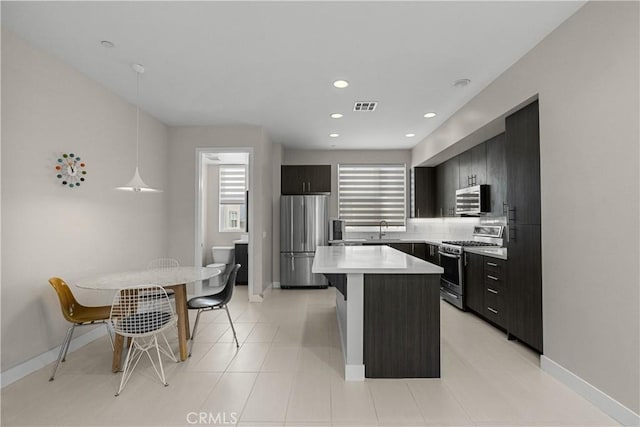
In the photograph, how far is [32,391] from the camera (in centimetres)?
247

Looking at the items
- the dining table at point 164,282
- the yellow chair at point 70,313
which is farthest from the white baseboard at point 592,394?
the yellow chair at point 70,313

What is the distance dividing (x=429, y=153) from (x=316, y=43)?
3537 millimetres

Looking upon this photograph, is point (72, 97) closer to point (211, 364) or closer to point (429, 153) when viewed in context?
point (211, 364)

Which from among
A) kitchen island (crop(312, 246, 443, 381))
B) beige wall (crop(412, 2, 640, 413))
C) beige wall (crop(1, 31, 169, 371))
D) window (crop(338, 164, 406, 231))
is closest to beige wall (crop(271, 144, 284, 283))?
window (crop(338, 164, 406, 231))

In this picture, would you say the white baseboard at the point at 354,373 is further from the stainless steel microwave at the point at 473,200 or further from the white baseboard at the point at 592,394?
the stainless steel microwave at the point at 473,200

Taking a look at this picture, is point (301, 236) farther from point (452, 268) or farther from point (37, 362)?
point (37, 362)

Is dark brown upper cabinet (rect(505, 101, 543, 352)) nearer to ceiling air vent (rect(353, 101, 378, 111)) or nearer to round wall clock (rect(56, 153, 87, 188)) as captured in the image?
ceiling air vent (rect(353, 101, 378, 111))

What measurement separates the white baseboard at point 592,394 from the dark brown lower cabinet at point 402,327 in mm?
905

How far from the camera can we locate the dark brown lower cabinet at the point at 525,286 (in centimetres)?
288

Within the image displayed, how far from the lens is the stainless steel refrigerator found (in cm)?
612

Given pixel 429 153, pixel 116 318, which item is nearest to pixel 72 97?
pixel 116 318

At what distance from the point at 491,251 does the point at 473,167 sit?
148 centimetres

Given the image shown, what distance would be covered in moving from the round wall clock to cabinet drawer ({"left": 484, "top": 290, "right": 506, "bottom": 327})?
14.8 ft

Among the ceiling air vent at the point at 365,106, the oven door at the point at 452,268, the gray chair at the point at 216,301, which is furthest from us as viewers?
the oven door at the point at 452,268
